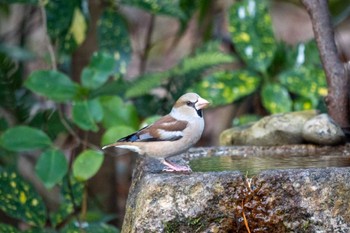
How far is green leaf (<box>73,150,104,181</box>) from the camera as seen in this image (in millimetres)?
4910

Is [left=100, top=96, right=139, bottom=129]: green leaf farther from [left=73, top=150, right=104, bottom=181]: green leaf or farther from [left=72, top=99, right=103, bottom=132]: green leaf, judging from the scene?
[left=73, top=150, right=104, bottom=181]: green leaf

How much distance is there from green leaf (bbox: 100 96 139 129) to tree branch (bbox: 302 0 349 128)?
1.35m

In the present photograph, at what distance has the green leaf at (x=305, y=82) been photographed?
5.37m

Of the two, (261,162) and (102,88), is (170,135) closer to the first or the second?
→ (261,162)

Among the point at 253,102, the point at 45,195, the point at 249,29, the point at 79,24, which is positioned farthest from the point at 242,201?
the point at 45,195

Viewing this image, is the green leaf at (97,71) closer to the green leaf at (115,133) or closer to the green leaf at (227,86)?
the green leaf at (115,133)

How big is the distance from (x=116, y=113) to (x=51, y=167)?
1.96 ft

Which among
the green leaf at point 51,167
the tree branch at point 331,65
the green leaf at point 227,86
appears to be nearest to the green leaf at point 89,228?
the green leaf at point 51,167

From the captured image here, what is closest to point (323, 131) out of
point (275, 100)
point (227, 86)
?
point (275, 100)

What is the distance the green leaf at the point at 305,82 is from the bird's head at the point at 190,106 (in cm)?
139

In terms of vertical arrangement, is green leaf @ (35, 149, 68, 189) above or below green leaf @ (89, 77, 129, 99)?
below

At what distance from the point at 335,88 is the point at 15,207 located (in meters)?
2.11

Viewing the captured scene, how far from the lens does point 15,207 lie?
195 inches

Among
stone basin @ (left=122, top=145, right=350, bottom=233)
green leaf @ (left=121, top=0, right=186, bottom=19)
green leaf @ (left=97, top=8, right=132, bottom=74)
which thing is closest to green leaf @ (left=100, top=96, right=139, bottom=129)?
green leaf @ (left=97, top=8, right=132, bottom=74)
